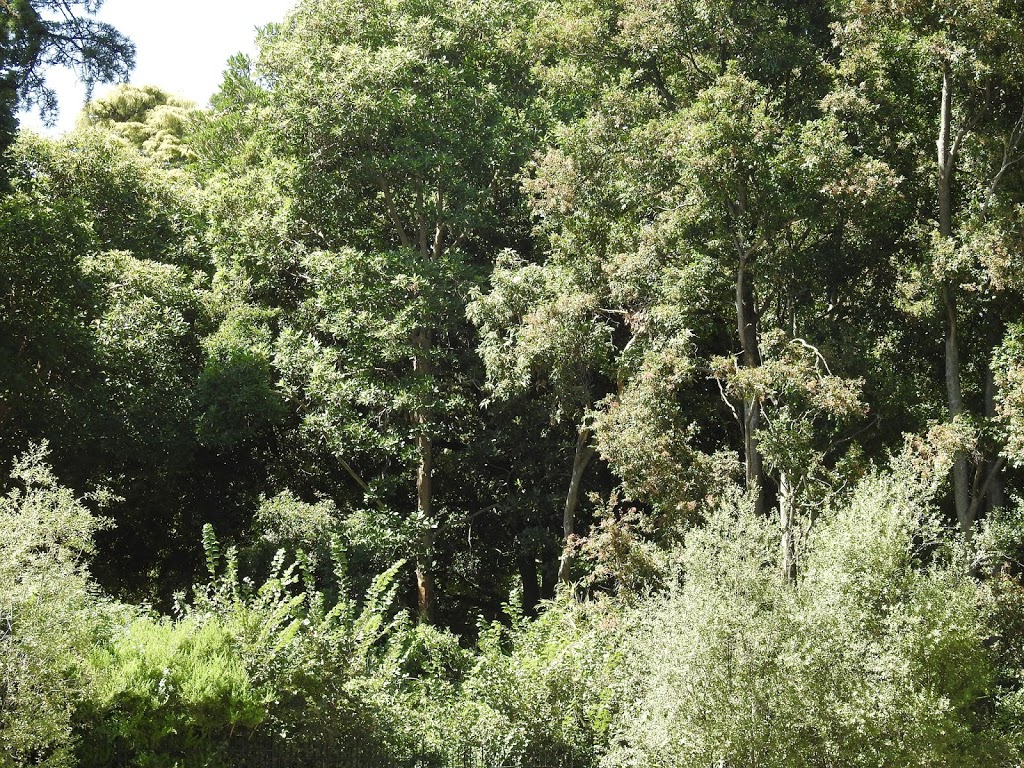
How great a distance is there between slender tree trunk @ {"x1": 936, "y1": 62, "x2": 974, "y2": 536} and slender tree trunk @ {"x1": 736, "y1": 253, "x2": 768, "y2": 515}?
8.30 feet

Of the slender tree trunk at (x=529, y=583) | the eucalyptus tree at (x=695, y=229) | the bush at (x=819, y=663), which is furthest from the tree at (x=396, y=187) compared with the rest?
the bush at (x=819, y=663)

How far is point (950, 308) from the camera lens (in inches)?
533

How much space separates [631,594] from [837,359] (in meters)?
4.25

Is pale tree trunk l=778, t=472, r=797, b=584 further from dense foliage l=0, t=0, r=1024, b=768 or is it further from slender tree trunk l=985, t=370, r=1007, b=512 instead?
slender tree trunk l=985, t=370, r=1007, b=512

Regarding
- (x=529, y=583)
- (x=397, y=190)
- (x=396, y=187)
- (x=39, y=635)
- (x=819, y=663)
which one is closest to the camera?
(x=39, y=635)

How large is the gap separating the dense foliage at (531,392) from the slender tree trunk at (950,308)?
9 centimetres

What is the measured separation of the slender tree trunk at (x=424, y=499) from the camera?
17.1 metres

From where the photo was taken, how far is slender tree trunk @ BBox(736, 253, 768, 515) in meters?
14.1

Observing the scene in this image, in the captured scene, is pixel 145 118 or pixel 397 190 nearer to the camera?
pixel 397 190

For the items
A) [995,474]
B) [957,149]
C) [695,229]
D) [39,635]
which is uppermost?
[957,149]

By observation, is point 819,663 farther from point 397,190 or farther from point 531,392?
point 397,190

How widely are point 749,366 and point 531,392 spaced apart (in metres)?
4.80

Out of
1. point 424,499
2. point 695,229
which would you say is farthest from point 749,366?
point 424,499

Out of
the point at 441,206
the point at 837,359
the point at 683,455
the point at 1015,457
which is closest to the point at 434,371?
the point at 441,206
